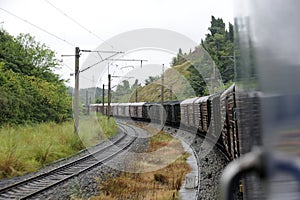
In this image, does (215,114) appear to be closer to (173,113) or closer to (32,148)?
(32,148)

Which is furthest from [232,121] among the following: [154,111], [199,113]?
[154,111]

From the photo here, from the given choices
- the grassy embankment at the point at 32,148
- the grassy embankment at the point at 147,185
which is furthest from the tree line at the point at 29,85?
the grassy embankment at the point at 147,185

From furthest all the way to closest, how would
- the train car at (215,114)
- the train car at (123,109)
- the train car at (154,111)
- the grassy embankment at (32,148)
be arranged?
the train car at (123,109) → the train car at (154,111) → the train car at (215,114) → the grassy embankment at (32,148)

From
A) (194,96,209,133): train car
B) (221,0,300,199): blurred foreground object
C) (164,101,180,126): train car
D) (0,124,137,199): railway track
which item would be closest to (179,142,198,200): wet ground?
(0,124,137,199): railway track

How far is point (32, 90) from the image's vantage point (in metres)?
25.0

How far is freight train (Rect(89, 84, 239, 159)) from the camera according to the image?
848 cm

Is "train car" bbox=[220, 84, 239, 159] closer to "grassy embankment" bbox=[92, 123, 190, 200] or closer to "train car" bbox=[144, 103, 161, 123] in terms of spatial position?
"grassy embankment" bbox=[92, 123, 190, 200]

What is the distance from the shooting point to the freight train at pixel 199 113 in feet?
27.8

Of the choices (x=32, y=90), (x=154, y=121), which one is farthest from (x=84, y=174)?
(x=154, y=121)

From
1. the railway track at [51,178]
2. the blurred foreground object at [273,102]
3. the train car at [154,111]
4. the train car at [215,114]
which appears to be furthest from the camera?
the train car at [154,111]

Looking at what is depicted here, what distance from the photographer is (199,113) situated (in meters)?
19.5

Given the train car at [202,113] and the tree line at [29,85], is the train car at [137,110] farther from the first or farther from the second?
the train car at [202,113]

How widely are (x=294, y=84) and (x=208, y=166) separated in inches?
440

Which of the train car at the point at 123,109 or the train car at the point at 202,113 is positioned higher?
the train car at the point at 123,109
